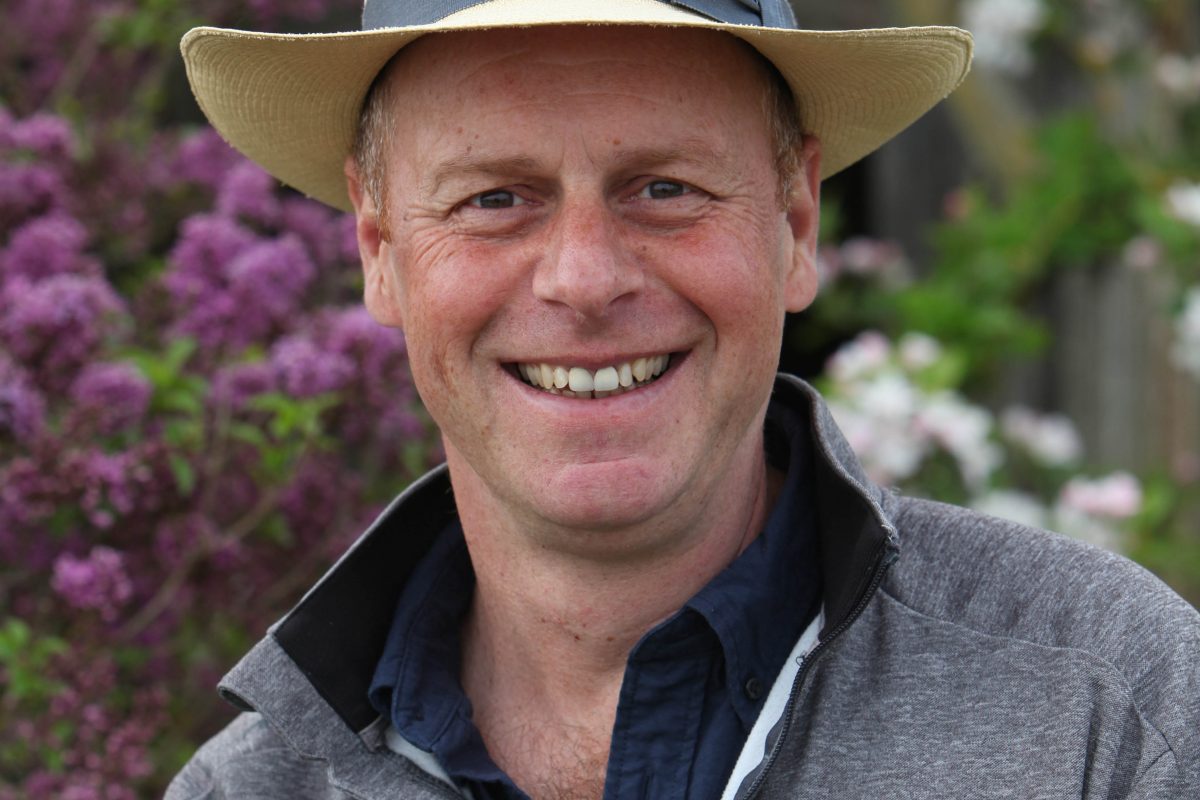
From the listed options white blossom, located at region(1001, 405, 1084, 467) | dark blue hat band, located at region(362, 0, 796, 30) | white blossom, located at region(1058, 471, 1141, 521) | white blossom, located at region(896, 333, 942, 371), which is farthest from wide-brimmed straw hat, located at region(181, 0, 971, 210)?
white blossom, located at region(1001, 405, 1084, 467)

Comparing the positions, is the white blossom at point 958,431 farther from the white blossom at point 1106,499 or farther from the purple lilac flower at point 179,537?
the purple lilac flower at point 179,537

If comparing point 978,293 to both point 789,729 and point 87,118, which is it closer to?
point 87,118

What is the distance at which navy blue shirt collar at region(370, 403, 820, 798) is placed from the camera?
1953mm

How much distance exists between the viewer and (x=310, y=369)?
2775mm

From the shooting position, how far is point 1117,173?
4.69m

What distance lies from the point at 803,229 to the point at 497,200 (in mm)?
478

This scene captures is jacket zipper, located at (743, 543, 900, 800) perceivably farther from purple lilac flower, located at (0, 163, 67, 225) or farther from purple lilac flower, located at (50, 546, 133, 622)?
purple lilac flower, located at (0, 163, 67, 225)

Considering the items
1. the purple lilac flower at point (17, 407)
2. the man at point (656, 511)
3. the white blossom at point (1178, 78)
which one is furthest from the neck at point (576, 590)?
the white blossom at point (1178, 78)

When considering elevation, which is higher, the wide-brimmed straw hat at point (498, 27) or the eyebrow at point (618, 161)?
the wide-brimmed straw hat at point (498, 27)

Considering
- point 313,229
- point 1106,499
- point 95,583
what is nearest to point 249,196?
point 313,229

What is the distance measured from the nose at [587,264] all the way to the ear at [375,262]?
347 millimetres

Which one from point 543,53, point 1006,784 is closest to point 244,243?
point 543,53

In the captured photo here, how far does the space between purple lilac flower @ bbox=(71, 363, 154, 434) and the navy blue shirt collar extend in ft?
2.54

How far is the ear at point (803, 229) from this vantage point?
2162mm
